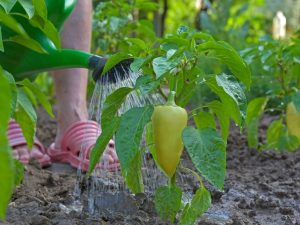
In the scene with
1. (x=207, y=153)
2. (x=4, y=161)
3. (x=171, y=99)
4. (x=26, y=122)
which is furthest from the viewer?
(x=26, y=122)

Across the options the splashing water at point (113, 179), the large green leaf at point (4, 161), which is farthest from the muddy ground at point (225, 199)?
the large green leaf at point (4, 161)

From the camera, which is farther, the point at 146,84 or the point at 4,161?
the point at 146,84

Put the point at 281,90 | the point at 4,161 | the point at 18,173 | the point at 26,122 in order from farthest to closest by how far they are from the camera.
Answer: the point at 281,90 → the point at 26,122 → the point at 18,173 → the point at 4,161

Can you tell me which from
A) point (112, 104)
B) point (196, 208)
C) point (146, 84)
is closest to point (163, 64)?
point (146, 84)

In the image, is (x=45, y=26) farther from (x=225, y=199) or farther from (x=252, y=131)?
(x=252, y=131)

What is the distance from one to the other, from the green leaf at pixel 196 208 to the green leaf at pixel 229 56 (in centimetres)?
23

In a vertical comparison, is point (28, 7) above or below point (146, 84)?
above

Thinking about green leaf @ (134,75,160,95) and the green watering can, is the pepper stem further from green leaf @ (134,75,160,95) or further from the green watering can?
the green watering can

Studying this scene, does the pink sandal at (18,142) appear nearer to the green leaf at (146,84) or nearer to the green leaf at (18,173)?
the green leaf at (18,173)

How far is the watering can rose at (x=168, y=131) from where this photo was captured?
111 centimetres

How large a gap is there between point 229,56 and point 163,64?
0.14 metres

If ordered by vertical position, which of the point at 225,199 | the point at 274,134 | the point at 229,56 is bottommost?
the point at 225,199

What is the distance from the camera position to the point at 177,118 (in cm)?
112

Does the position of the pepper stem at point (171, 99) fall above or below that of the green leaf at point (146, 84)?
below
